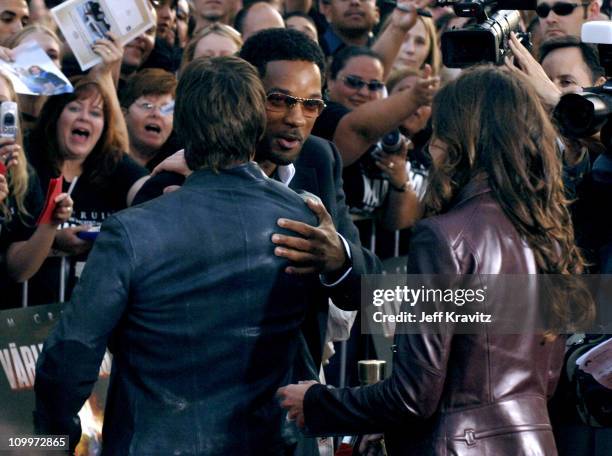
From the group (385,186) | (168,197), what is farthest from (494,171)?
(385,186)

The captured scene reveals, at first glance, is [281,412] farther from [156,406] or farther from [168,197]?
[168,197]

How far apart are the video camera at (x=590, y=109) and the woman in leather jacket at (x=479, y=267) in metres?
0.53

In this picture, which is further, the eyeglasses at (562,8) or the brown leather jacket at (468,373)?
the eyeglasses at (562,8)

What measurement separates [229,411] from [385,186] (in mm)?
3734

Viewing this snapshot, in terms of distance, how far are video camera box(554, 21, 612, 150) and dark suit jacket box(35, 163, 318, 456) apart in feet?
3.53

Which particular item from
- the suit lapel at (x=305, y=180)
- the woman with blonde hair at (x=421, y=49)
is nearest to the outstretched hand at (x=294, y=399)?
the suit lapel at (x=305, y=180)

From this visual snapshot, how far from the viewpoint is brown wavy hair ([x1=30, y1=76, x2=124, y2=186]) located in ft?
20.7

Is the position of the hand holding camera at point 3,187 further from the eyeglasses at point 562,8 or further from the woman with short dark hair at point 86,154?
the eyeglasses at point 562,8

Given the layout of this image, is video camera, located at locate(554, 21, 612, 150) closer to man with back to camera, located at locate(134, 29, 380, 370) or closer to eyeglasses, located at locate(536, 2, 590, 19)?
man with back to camera, located at locate(134, 29, 380, 370)

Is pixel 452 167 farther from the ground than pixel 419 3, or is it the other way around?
pixel 452 167

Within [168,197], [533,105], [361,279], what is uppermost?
[533,105]

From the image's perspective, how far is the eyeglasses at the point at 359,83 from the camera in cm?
737

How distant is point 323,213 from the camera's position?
379cm

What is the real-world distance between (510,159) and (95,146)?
345cm
